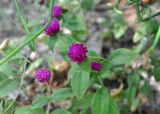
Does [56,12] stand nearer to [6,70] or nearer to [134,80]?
[6,70]

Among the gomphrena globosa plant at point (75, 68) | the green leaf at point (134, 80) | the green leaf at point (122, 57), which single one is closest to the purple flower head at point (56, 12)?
the gomphrena globosa plant at point (75, 68)

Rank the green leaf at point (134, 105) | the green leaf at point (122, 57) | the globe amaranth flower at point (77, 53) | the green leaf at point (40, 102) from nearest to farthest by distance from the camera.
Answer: the globe amaranth flower at point (77, 53)
the green leaf at point (40, 102)
the green leaf at point (122, 57)
the green leaf at point (134, 105)

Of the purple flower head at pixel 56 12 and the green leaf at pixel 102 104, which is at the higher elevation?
the purple flower head at pixel 56 12

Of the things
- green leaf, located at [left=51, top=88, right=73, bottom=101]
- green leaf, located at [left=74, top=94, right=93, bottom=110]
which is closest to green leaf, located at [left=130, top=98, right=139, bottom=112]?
green leaf, located at [left=74, top=94, right=93, bottom=110]

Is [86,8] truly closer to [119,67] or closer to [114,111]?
[119,67]

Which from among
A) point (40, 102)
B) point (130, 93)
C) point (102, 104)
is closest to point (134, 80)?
point (130, 93)

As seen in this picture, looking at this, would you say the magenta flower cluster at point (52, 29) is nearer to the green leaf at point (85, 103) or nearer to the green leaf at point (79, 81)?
the green leaf at point (79, 81)
